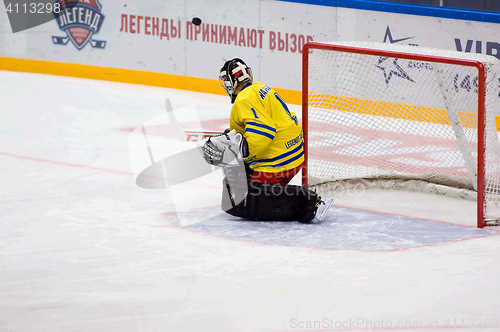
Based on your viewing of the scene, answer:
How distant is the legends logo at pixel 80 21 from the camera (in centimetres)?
670

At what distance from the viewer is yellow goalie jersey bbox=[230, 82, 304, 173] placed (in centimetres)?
300

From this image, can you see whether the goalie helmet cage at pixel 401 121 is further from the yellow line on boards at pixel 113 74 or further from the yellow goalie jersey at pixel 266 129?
the yellow line on boards at pixel 113 74

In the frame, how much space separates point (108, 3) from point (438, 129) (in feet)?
14.1

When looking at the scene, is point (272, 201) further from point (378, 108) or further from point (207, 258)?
point (378, 108)

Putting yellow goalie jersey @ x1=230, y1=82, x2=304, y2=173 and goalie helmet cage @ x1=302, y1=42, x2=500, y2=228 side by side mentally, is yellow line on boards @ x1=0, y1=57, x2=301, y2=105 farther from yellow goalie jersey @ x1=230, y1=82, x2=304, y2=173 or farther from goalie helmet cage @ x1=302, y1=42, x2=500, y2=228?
yellow goalie jersey @ x1=230, y1=82, x2=304, y2=173

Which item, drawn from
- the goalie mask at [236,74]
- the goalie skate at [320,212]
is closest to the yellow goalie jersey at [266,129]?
the goalie mask at [236,74]

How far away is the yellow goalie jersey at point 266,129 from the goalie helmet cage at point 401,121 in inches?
16.2

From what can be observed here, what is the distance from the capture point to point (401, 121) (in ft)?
13.7

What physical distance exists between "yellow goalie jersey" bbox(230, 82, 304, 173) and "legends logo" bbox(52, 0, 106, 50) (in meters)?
4.15

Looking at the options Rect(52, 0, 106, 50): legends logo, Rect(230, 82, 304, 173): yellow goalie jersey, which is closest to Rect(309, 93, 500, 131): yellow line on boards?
Rect(230, 82, 304, 173): yellow goalie jersey

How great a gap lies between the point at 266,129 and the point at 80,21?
14.7 feet

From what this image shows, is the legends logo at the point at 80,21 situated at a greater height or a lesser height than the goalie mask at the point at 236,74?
greater

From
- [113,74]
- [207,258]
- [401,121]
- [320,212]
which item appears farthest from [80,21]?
[207,258]

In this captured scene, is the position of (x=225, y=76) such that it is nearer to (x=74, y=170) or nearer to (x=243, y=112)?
(x=243, y=112)
